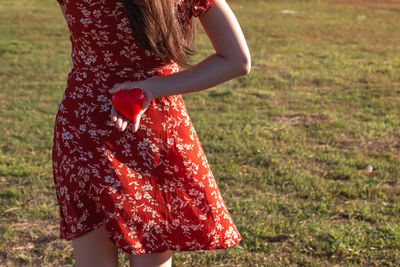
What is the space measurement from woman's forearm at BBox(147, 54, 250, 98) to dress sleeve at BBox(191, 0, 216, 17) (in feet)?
0.46

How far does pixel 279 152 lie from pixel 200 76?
337cm

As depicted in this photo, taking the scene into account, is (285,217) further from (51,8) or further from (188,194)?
(51,8)

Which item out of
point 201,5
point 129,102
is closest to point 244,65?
point 201,5

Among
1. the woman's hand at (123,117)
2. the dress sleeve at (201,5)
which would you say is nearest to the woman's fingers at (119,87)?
the woman's hand at (123,117)

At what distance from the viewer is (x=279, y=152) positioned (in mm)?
4906

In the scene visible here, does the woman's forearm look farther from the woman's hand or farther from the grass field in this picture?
the grass field

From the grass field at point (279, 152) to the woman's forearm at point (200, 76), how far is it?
1789 mm

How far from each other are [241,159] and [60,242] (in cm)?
182

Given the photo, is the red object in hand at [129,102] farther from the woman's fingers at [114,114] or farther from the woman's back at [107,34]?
the woman's back at [107,34]

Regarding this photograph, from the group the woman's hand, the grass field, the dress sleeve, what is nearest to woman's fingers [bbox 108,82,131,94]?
the woman's hand

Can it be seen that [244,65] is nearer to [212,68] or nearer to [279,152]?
[212,68]

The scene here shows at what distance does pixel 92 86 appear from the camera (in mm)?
1644

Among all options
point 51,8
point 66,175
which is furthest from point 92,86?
point 51,8

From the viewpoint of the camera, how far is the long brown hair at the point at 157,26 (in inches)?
Answer: 59.7
